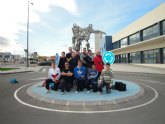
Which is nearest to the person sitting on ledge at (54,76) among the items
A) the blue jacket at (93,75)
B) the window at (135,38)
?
the blue jacket at (93,75)

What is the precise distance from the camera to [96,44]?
292 ft

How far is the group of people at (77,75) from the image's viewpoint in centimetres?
997

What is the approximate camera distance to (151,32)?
37.9m

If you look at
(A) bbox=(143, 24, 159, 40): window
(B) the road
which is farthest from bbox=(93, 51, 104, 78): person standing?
(A) bbox=(143, 24, 159, 40): window

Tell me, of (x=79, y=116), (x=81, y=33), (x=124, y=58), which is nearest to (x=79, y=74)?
(x=79, y=116)

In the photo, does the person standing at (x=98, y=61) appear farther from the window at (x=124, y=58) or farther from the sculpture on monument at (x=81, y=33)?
the window at (x=124, y=58)

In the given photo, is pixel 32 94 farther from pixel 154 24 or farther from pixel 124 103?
pixel 154 24

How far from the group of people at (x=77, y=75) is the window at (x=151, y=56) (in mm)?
27540

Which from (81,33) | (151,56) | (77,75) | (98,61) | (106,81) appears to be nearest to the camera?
(106,81)

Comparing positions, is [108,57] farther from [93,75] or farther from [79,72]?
[79,72]

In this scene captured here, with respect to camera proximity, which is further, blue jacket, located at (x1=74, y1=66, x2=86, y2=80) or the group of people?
blue jacket, located at (x1=74, y1=66, x2=86, y2=80)

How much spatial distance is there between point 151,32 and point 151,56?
4322 millimetres

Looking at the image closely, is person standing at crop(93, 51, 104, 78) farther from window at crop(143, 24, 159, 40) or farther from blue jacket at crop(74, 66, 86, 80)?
window at crop(143, 24, 159, 40)

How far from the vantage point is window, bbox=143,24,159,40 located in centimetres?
3563
